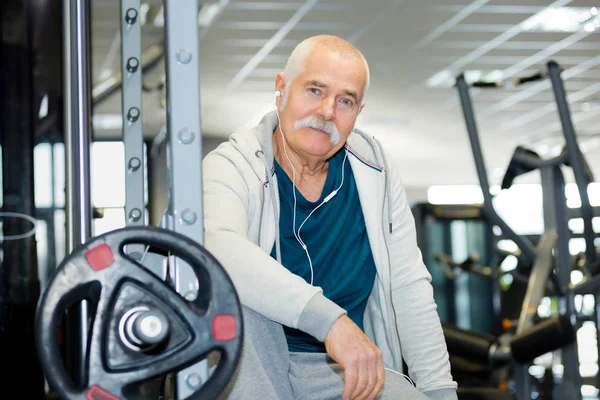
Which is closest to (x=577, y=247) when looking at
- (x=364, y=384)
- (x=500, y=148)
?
(x=500, y=148)

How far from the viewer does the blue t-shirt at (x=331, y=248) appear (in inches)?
63.0

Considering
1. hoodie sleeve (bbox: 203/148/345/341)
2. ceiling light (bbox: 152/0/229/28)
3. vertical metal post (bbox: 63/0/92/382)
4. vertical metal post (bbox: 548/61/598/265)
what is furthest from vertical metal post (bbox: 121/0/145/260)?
ceiling light (bbox: 152/0/229/28)

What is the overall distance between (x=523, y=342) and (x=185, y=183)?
9.41ft

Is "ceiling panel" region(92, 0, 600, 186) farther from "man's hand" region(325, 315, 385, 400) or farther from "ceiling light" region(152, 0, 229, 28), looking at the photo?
"man's hand" region(325, 315, 385, 400)

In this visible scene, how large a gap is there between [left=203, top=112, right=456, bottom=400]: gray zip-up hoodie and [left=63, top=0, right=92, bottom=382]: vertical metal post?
259mm

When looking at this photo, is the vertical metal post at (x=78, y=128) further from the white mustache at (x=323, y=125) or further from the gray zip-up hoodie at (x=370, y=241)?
the white mustache at (x=323, y=125)

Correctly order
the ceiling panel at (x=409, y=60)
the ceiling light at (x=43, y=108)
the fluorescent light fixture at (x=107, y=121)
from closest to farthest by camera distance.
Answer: the ceiling light at (x=43, y=108), the ceiling panel at (x=409, y=60), the fluorescent light fixture at (x=107, y=121)

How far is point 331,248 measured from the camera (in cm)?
165

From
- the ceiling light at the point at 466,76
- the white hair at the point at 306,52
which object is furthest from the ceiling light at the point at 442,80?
the white hair at the point at 306,52

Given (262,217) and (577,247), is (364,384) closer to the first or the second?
(262,217)

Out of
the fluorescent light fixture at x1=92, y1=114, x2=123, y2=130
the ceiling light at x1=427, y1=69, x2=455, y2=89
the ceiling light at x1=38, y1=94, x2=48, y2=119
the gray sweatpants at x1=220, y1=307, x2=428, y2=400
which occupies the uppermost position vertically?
the ceiling light at x1=427, y1=69, x2=455, y2=89

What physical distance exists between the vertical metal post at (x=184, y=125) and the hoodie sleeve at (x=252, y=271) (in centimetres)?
23

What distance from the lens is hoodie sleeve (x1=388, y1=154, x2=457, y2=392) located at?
1.62 meters

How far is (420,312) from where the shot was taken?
1.66 metres
